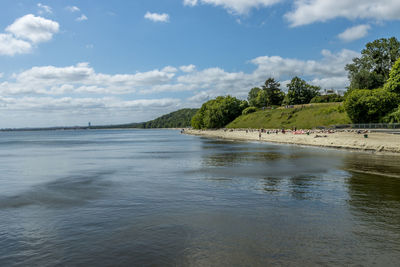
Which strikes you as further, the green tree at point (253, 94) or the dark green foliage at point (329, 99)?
the green tree at point (253, 94)

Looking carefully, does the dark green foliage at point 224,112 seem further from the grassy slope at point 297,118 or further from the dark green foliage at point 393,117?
the dark green foliage at point 393,117

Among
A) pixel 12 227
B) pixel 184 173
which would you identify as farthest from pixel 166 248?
pixel 184 173

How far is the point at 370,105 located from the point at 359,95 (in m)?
5.62

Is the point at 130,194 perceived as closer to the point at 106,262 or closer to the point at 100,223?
the point at 100,223

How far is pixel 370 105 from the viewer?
67.9m

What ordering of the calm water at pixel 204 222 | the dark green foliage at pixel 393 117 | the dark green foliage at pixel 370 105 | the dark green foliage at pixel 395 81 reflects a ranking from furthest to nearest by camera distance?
1. the dark green foliage at pixel 370 105
2. the dark green foliage at pixel 395 81
3. the dark green foliage at pixel 393 117
4. the calm water at pixel 204 222

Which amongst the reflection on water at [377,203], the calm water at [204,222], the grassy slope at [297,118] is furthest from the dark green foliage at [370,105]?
the calm water at [204,222]

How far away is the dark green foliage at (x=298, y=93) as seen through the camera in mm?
142500

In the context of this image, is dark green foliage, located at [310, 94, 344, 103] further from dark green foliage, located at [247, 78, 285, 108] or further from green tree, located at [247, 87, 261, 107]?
green tree, located at [247, 87, 261, 107]

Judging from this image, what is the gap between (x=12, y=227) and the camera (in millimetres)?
11461

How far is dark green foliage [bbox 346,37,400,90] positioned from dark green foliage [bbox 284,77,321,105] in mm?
33304

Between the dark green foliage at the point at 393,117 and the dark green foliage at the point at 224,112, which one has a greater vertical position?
the dark green foliage at the point at 224,112

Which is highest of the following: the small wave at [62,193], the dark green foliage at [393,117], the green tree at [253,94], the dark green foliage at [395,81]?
the green tree at [253,94]

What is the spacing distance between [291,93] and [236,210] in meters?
139
